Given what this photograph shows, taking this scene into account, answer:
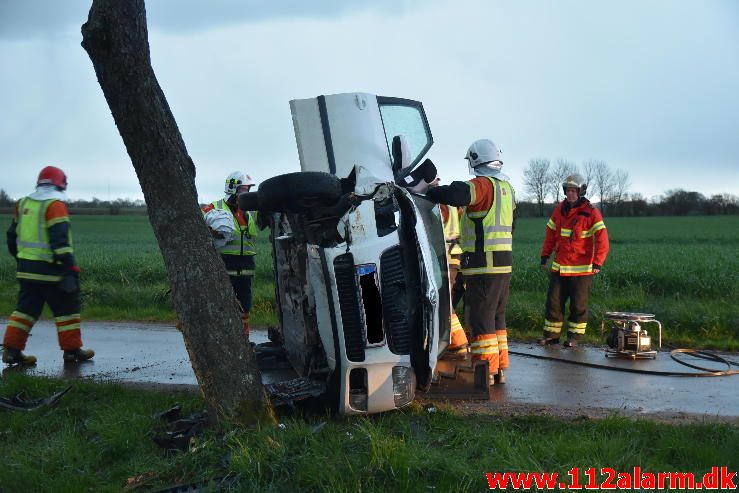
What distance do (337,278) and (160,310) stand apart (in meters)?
6.94

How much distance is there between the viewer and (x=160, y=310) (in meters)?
10.7

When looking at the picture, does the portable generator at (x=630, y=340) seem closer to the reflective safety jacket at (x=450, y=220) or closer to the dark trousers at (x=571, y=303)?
the dark trousers at (x=571, y=303)

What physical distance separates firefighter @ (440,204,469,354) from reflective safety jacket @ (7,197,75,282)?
3.67 m

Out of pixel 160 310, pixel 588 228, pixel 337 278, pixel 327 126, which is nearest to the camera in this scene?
pixel 337 278

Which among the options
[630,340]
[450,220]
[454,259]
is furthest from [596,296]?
[454,259]

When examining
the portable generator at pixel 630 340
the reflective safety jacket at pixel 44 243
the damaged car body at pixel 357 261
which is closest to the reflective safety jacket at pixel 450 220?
the portable generator at pixel 630 340

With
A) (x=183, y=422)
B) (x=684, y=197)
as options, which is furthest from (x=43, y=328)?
(x=684, y=197)

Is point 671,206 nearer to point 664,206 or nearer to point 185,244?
point 664,206

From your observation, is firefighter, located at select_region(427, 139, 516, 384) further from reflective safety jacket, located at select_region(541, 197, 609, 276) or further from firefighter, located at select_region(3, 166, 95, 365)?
firefighter, located at select_region(3, 166, 95, 365)

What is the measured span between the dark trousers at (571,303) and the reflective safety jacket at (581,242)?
0.36 feet

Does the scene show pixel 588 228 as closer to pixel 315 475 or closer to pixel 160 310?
pixel 315 475

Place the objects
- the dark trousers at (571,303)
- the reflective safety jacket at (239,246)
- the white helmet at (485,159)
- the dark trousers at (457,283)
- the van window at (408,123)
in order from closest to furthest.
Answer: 1. the van window at (408,123)
2. the white helmet at (485,159)
3. the dark trousers at (457,283)
4. the reflective safety jacket at (239,246)
5. the dark trousers at (571,303)

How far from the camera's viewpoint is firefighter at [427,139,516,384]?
5914 mm

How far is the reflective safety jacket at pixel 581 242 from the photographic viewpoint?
8172 millimetres
